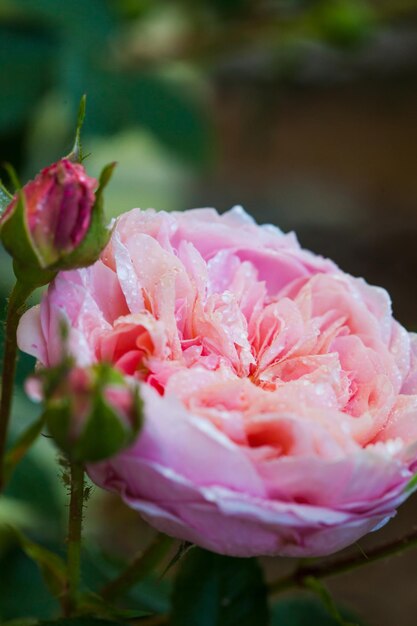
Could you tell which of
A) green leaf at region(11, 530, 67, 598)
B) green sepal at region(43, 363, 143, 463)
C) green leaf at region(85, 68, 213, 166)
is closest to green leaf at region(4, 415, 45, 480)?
green sepal at region(43, 363, 143, 463)

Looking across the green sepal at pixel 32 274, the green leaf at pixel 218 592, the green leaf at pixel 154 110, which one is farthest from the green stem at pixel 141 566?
the green leaf at pixel 154 110

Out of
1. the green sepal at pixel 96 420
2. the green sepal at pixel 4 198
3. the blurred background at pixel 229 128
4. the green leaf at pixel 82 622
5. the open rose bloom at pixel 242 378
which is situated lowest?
the blurred background at pixel 229 128

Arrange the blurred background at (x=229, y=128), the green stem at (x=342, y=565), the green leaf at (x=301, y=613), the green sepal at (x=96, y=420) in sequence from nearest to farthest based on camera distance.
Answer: the green sepal at (x=96, y=420)
the green stem at (x=342, y=565)
the green leaf at (x=301, y=613)
the blurred background at (x=229, y=128)

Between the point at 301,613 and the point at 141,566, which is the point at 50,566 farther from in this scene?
the point at 301,613

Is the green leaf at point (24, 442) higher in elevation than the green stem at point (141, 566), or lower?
higher

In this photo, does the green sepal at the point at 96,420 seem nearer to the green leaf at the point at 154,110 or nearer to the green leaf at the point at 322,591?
the green leaf at the point at 322,591

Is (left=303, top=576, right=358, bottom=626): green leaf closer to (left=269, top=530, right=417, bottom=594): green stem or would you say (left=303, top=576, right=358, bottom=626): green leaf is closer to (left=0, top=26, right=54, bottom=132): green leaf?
(left=269, top=530, right=417, bottom=594): green stem
